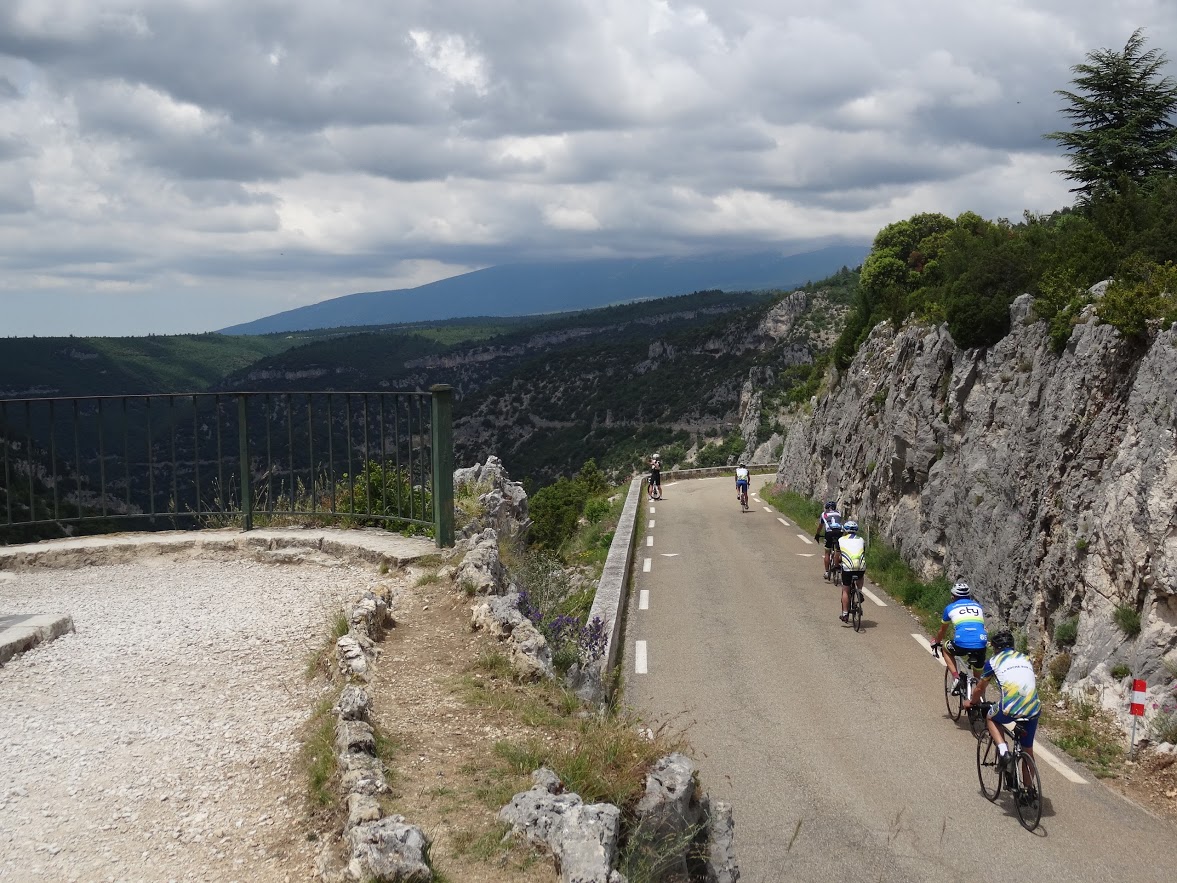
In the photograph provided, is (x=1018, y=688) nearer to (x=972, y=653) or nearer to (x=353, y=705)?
(x=972, y=653)

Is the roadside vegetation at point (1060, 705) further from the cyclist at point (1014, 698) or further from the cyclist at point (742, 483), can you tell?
the cyclist at point (742, 483)

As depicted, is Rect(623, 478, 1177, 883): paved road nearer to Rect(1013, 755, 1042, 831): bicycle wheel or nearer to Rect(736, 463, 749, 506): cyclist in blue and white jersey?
Rect(1013, 755, 1042, 831): bicycle wheel

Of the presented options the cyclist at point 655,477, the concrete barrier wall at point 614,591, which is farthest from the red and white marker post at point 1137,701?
the cyclist at point 655,477

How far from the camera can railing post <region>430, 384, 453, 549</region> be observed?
965 cm

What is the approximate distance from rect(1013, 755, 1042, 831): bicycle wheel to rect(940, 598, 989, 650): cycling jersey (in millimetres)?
2211

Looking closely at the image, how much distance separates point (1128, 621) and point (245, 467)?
9.46 metres

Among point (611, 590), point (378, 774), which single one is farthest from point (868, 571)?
point (378, 774)

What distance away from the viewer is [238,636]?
7238 millimetres

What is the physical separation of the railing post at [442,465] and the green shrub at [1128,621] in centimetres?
685

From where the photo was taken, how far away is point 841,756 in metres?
9.08

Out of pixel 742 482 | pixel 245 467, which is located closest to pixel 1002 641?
pixel 245 467

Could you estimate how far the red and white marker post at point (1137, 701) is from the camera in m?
8.52

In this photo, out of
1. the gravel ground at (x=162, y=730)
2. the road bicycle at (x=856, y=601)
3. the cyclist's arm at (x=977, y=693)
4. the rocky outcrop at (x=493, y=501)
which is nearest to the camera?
the gravel ground at (x=162, y=730)

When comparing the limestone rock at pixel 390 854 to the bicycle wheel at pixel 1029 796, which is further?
the bicycle wheel at pixel 1029 796
